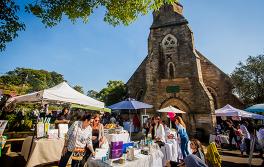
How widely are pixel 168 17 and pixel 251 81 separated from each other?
13315mm

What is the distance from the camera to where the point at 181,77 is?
1716 cm

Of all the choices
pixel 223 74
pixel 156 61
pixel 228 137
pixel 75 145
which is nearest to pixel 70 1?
pixel 75 145

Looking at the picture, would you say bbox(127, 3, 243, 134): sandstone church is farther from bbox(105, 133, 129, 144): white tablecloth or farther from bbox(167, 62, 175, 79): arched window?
bbox(105, 133, 129, 144): white tablecloth

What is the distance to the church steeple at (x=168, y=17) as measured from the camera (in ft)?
60.2

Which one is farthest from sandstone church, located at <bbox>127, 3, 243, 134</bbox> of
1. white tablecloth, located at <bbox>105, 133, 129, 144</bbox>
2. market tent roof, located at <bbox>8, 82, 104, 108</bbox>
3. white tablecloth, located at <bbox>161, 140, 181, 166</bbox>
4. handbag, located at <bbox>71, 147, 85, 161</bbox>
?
handbag, located at <bbox>71, 147, 85, 161</bbox>

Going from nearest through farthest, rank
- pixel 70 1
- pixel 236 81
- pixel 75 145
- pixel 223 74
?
1. pixel 75 145
2. pixel 70 1
3. pixel 223 74
4. pixel 236 81

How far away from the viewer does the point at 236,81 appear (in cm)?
2242

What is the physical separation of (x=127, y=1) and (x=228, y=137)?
42.1 ft

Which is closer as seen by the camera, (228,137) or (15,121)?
(15,121)

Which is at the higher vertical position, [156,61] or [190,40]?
[190,40]

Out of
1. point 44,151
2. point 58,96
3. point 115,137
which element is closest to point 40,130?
point 44,151

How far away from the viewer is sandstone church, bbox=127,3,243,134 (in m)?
15.8

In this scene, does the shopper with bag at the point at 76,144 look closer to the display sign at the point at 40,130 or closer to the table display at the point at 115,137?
the display sign at the point at 40,130

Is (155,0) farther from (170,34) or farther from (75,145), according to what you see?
(170,34)
